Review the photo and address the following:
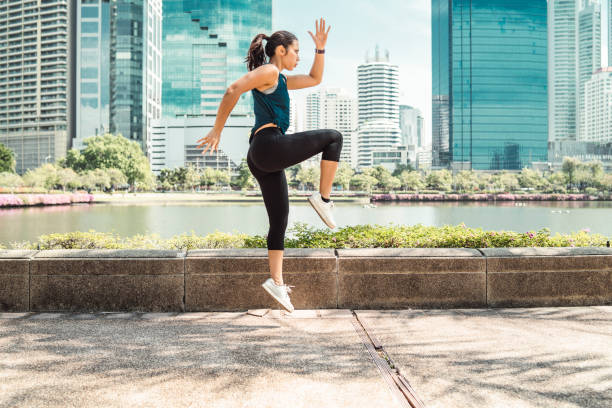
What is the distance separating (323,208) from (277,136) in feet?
2.02

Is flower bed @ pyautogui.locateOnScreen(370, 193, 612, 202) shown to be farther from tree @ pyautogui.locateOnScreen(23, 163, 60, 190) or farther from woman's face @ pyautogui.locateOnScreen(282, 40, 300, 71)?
woman's face @ pyautogui.locateOnScreen(282, 40, 300, 71)

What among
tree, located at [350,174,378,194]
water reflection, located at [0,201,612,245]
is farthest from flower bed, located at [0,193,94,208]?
tree, located at [350,174,378,194]

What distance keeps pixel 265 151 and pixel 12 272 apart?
2426 millimetres

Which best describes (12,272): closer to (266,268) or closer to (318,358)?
(266,268)

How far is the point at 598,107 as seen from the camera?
167250mm

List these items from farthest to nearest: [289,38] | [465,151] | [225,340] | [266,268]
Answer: [465,151] → [266,268] → [289,38] → [225,340]

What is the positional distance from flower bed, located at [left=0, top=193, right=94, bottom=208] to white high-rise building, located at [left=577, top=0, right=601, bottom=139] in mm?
192770

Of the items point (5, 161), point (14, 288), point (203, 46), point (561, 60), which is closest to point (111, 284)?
point (14, 288)

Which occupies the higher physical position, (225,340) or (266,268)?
(266,268)

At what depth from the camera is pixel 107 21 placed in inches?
5359

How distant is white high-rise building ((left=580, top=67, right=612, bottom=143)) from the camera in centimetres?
16275

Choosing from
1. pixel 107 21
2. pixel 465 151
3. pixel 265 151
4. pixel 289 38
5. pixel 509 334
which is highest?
pixel 107 21

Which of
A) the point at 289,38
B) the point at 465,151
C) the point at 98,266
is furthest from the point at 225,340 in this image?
the point at 465,151

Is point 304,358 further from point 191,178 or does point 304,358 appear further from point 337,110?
point 337,110
